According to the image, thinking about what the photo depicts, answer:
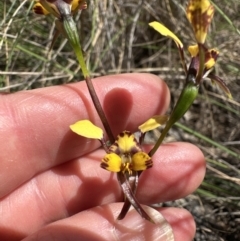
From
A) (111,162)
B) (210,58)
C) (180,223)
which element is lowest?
(180,223)

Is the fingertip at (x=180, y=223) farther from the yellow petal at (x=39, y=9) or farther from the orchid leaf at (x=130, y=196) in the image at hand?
the yellow petal at (x=39, y=9)

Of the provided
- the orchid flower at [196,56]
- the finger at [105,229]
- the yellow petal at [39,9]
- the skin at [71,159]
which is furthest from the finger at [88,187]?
the yellow petal at [39,9]

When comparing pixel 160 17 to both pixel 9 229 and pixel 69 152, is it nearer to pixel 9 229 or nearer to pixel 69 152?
pixel 69 152

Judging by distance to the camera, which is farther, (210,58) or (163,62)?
(163,62)

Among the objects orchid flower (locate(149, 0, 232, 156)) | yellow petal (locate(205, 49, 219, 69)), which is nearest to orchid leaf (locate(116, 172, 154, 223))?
orchid flower (locate(149, 0, 232, 156))

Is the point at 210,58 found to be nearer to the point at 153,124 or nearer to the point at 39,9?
the point at 153,124

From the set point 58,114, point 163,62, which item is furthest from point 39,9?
point 163,62

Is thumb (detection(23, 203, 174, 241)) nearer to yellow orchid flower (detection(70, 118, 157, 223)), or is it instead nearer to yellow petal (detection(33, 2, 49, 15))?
yellow orchid flower (detection(70, 118, 157, 223))
